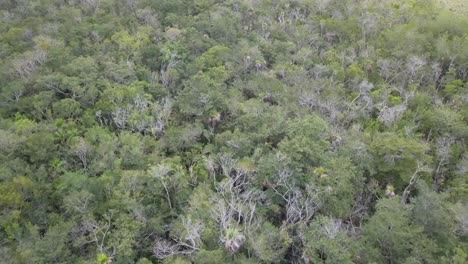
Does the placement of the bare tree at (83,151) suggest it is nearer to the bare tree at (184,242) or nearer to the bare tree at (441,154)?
the bare tree at (184,242)

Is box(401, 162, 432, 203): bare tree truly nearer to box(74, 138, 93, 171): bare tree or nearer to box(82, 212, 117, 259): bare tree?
box(82, 212, 117, 259): bare tree

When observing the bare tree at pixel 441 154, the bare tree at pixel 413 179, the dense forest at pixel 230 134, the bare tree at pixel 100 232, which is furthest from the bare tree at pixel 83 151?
the bare tree at pixel 441 154

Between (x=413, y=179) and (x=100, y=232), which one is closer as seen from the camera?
(x=100, y=232)

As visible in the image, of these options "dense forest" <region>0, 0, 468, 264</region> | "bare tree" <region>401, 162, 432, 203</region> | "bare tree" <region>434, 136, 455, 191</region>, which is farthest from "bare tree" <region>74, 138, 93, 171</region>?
"bare tree" <region>434, 136, 455, 191</region>

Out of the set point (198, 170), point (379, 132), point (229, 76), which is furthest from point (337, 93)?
point (198, 170)

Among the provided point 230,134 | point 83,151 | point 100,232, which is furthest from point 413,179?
point 83,151

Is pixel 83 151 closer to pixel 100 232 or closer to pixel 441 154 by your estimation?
pixel 100 232

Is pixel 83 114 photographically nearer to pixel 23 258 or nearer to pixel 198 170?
pixel 198 170

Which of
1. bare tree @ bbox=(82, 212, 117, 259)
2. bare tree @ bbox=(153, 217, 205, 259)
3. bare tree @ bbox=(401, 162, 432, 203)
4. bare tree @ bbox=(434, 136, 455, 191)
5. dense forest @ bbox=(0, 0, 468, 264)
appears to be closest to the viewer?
bare tree @ bbox=(153, 217, 205, 259)
